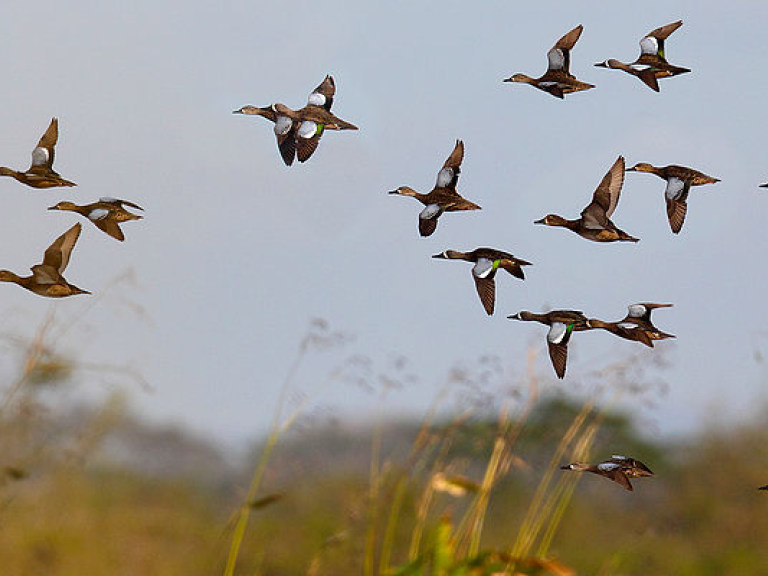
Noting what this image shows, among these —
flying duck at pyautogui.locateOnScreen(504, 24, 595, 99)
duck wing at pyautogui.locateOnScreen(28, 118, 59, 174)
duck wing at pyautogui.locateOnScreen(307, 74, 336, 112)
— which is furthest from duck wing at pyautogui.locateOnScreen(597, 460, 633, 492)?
duck wing at pyautogui.locateOnScreen(28, 118, 59, 174)

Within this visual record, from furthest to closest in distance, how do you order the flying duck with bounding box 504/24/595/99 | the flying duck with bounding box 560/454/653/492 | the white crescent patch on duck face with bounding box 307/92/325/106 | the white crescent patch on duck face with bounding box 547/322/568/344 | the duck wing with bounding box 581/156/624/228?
1. the white crescent patch on duck face with bounding box 307/92/325/106
2. the flying duck with bounding box 504/24/595/99
3. the duck wing with bounding box 581/156/624/228
4. the white crescent patch on duck face with bounding box 547/322/568/344
5. the flying duck with bounding box 560/454/653/492

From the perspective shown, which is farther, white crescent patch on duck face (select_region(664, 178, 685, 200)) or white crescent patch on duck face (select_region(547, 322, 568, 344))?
white crescent patch on duck face (select_region(664, 178, 685, 200))

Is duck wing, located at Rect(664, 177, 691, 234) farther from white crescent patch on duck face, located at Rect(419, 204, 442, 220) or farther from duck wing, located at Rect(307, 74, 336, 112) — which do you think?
duck wing, located at Rect(307, 74, 336, 112)

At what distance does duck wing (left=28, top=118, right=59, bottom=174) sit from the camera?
183 cm

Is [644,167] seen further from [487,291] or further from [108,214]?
[108,214]

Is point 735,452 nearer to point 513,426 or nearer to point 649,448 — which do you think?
point 649,448

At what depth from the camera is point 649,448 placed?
960cm

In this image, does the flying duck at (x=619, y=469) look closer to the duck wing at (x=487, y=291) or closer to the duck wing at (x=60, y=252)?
the duck wing at (x=487, y=291)

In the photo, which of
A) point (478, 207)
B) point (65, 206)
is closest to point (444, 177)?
point (478, 207)

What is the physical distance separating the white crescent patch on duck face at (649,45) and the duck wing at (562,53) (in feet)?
0.44

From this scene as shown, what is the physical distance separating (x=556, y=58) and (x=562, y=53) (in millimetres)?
20

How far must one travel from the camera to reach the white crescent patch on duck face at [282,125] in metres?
1.88

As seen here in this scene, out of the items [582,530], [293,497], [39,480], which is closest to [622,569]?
[582,530]

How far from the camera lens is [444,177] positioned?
Result: 1.86m
